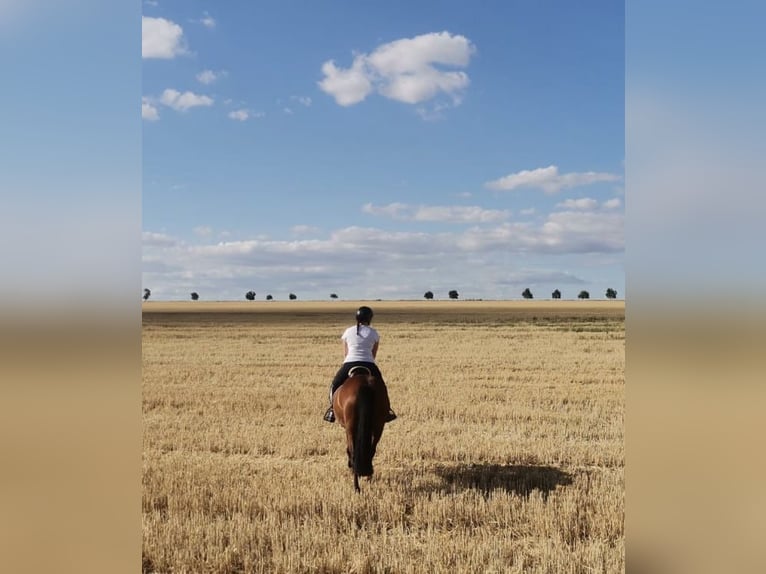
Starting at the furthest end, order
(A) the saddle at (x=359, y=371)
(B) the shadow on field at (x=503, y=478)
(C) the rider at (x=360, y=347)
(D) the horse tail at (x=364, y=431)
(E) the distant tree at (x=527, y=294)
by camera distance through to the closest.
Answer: (E) the distant tree at (x=527, y=294), (C) the rider at (x=360, y=347), (A) the saddle at (x=359, y=371), (B) the shadow on field at (x=503, y=478), (D) the horse tail at (x=364, y=431)

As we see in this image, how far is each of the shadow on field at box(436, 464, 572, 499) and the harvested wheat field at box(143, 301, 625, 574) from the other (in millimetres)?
43

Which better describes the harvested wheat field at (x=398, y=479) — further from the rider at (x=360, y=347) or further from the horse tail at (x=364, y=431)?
the rider at (x=360, y=347)

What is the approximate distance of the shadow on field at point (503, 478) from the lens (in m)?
8.60

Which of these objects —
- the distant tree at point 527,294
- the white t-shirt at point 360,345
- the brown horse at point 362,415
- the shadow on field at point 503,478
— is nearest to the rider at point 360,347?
the white t-shirt at point 360,345

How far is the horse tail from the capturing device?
834 cm

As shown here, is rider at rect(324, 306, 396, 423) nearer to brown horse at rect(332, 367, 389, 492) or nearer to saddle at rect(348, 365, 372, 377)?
saddle at rect(348, 365, 372, 377)

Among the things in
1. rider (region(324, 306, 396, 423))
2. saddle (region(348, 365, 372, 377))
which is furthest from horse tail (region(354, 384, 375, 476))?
rider (region(324, 306, 396, 423))

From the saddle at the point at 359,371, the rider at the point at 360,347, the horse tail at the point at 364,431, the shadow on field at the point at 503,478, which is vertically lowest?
the shadow on field at the point at 503,478

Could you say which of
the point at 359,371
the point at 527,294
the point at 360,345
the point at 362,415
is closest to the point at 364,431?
the point at 362,415

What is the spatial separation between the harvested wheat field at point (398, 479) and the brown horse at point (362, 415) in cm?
42

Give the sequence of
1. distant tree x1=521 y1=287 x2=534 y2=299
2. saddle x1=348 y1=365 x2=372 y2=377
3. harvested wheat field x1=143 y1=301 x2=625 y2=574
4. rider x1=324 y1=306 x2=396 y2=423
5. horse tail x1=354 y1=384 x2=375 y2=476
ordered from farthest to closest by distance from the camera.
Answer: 1. distant tree x1=521 y1=287 x2=534 y2=299
2. rider x1=324 y1=306 x2=396 y2=423
3. saddle x1=348 y1=365 x2=372 y2=377
4. horse tail x1=354 y1=384 x2=375 y2=476
5. harvested wheat field x1=143 y1=301 x2=625 y2=574
